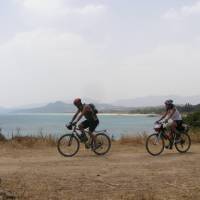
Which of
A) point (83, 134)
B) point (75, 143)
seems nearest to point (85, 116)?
point (83, 134)

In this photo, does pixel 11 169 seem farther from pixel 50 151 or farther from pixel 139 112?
pixel 139 112

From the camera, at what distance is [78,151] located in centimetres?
1573

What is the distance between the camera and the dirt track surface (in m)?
9.12

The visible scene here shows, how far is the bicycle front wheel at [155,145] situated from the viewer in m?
15.0

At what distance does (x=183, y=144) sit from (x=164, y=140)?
26.3 inches

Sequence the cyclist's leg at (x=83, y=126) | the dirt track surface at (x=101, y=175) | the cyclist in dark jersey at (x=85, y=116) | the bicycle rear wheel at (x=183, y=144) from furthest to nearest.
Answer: the bicycle rear wheel at (x=183, y=144) < the cyclist's leg at (x=83, y=126) < the cyclist in dark jersey at (x=85, y=116) < the dirt track surface at (x=101, y=175)

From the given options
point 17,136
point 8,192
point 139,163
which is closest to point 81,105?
point 139,163

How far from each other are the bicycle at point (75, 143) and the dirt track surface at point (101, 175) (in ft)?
0.85

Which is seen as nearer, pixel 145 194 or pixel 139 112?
pixel 145 194

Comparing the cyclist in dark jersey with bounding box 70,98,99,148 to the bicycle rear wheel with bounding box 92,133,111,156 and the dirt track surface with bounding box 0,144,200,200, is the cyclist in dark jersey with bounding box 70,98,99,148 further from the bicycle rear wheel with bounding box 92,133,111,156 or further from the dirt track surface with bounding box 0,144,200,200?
the dirt track surface with bounding box 0,144,200,200

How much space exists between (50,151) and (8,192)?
23.4ft

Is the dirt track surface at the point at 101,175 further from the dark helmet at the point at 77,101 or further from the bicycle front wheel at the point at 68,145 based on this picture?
the dark helmet at the point at 77,101

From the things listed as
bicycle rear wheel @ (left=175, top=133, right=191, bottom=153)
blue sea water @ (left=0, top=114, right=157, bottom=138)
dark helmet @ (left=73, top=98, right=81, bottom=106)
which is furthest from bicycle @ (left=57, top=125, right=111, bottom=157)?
blue sea water @ (left=0, top=114, right=157, bottom=138)

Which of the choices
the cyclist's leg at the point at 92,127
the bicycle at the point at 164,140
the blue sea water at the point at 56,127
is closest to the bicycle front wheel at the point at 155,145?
the bicycle at the point at 164,140
